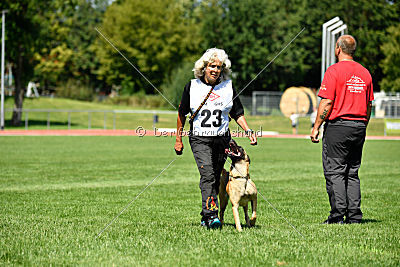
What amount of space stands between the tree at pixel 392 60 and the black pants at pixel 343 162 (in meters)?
52.2

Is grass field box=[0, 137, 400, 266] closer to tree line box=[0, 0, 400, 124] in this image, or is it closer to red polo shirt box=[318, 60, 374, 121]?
red polo shirt box=[318, 60, 374, 121]

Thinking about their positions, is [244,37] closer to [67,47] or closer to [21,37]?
[67,47]

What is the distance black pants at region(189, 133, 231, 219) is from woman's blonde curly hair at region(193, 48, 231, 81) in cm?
77

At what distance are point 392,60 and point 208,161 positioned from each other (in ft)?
180

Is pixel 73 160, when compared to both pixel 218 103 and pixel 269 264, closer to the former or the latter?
pixel 218 103

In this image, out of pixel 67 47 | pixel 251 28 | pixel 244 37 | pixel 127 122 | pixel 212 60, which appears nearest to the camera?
pixel 212 60

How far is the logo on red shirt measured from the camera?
24.1 ft

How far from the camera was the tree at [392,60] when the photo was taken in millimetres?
56625

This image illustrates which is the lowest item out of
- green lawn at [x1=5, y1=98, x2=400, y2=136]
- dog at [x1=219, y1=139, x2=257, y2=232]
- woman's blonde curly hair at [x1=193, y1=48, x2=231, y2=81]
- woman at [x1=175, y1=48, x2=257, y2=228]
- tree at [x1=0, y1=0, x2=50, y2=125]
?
green lawn at [x1=5, y1=98, x2=400, y2=136]

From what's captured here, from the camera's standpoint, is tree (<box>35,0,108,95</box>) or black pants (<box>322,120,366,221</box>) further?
tree (<box>35,0,108,95</box>)

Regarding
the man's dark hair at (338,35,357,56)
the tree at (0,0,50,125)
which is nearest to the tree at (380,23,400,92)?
the tree at (0,0,50,125)

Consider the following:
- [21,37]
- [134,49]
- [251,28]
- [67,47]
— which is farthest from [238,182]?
[67,47]

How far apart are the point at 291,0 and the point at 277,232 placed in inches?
2390

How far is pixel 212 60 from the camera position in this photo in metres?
6.78
